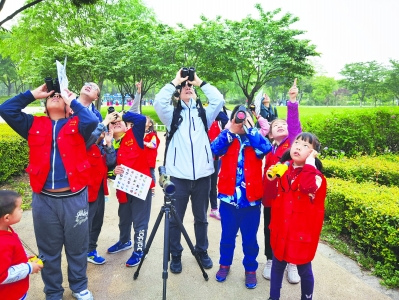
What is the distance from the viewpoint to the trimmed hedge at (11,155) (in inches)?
240

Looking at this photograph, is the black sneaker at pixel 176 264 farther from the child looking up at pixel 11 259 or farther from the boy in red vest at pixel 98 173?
the child looking up at pixel 11 259

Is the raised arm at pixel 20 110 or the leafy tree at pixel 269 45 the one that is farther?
the leafy tree at pixel 269 45

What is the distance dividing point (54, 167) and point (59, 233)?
0.56 metres

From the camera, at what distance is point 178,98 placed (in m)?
3.15

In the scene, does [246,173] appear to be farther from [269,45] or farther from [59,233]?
→ [269,45]

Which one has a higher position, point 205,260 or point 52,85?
point 52,85

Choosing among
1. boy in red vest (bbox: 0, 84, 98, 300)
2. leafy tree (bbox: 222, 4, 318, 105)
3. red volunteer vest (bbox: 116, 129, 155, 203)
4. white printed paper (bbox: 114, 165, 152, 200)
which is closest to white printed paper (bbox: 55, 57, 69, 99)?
boy in red vest (bbox: 0, 84, 98, 300)

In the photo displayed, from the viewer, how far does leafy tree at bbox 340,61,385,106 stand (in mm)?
45938

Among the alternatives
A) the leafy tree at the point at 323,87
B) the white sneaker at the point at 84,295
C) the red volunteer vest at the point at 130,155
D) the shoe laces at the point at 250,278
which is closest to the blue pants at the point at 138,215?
the red volunteer vest at the point at 130,155

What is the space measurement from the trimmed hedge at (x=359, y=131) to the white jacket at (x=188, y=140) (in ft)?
16.2

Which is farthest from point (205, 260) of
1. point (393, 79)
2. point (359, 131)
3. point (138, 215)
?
point (393, 79)

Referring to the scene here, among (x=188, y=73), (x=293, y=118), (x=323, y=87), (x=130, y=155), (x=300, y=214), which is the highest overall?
(x=323, y=87)

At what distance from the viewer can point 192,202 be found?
3.28 metres

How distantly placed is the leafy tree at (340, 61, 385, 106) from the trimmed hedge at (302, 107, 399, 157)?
1747 inches
